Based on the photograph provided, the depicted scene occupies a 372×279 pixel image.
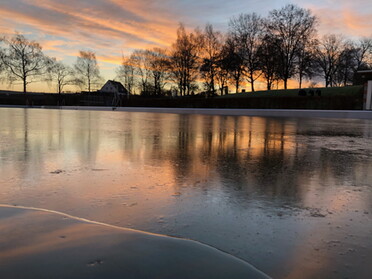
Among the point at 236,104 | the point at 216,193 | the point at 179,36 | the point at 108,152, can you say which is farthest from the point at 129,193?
the point at 179,36

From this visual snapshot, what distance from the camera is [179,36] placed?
50.8 meters

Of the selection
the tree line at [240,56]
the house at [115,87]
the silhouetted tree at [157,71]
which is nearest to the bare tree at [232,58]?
the tree line at [240,56]

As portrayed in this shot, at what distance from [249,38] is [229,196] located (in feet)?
170

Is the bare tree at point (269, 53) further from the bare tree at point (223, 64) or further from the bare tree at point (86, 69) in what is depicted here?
the bare tree at point (86, 69)

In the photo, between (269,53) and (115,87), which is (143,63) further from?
(269,53)

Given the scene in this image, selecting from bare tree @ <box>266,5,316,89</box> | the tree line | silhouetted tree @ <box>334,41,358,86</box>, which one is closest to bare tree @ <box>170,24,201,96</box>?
the tree line

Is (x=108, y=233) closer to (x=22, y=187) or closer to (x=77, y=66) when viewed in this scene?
(x=22, y=187)

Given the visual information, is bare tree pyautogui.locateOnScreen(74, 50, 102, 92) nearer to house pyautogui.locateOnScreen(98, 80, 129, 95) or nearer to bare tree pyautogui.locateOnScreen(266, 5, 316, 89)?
house pyautogui.locateOnScreen(98, 80, 129, 95)

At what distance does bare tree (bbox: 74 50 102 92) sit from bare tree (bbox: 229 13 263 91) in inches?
1363

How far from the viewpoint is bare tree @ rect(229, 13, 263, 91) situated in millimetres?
50375

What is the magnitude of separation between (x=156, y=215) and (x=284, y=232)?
1078 mm

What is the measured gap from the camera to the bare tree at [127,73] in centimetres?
7644

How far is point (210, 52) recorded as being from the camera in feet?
175

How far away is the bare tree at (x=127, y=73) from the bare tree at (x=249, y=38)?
33.0 metres
